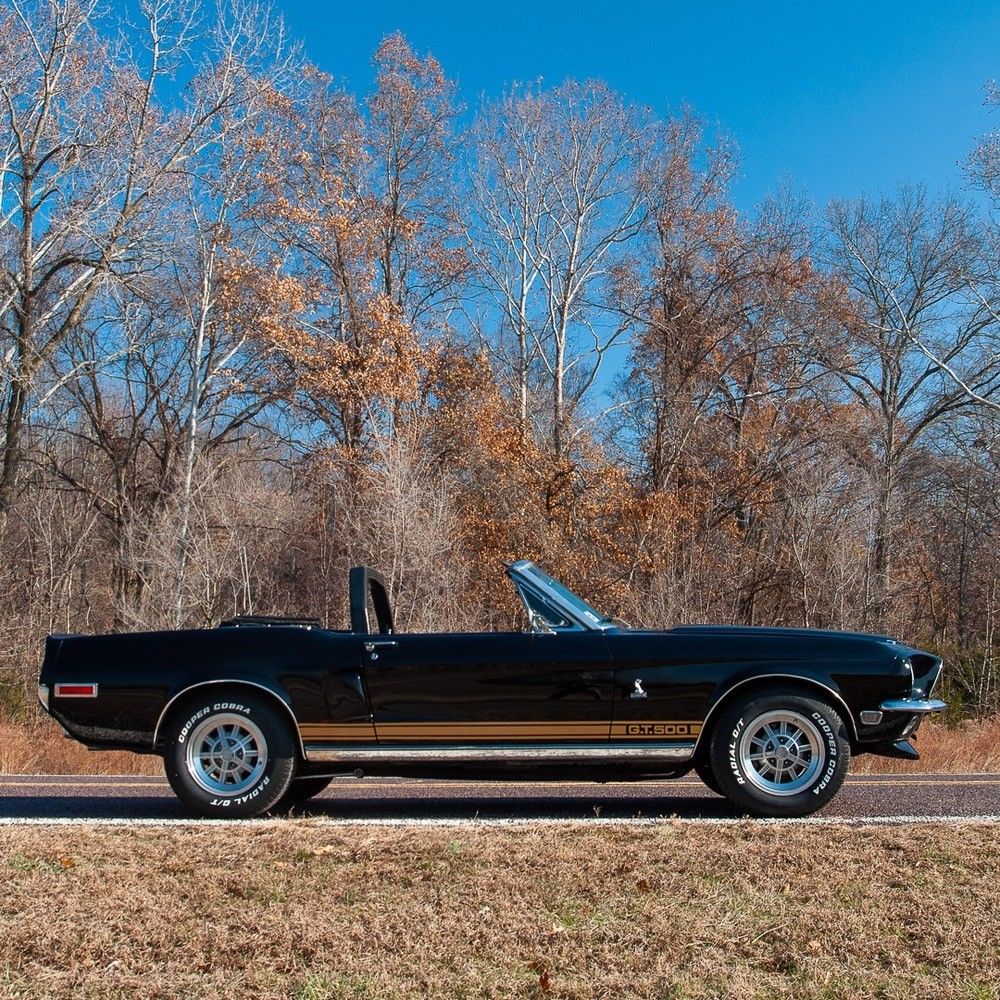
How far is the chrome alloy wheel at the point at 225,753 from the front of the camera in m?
6.89

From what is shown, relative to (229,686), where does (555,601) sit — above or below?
above

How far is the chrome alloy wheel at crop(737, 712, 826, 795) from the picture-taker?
6.68 meters

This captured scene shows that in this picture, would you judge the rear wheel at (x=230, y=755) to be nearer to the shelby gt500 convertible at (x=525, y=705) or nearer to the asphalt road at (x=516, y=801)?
the shelby gt500 convertible at (x=525, y=705)

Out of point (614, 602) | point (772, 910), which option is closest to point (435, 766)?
point (772, 910)

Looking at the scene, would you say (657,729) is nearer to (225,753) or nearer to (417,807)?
(417,807)

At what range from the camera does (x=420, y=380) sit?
3353 centimetres

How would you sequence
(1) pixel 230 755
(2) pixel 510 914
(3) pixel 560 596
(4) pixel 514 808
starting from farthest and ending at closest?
(4) pixel 514 808, (3) pixel 560 596, (1) pixel 230 755, (2) pixel 510 914

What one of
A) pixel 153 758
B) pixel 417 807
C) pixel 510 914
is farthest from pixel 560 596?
pixel 153 758

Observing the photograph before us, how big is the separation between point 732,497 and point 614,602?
23.2 ft

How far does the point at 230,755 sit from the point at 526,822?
1822 mm

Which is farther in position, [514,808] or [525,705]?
[514,808]

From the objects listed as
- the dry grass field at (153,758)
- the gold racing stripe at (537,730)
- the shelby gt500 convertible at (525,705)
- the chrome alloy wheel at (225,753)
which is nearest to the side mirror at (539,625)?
the shelby gt500 convertible at (525,705)

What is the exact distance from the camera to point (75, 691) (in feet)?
23.3

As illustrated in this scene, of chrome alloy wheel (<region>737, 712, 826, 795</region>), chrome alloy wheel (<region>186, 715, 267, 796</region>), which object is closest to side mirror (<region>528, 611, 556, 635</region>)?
chrome alloy wheel (<region>737, 712, 826, 795</region>)
